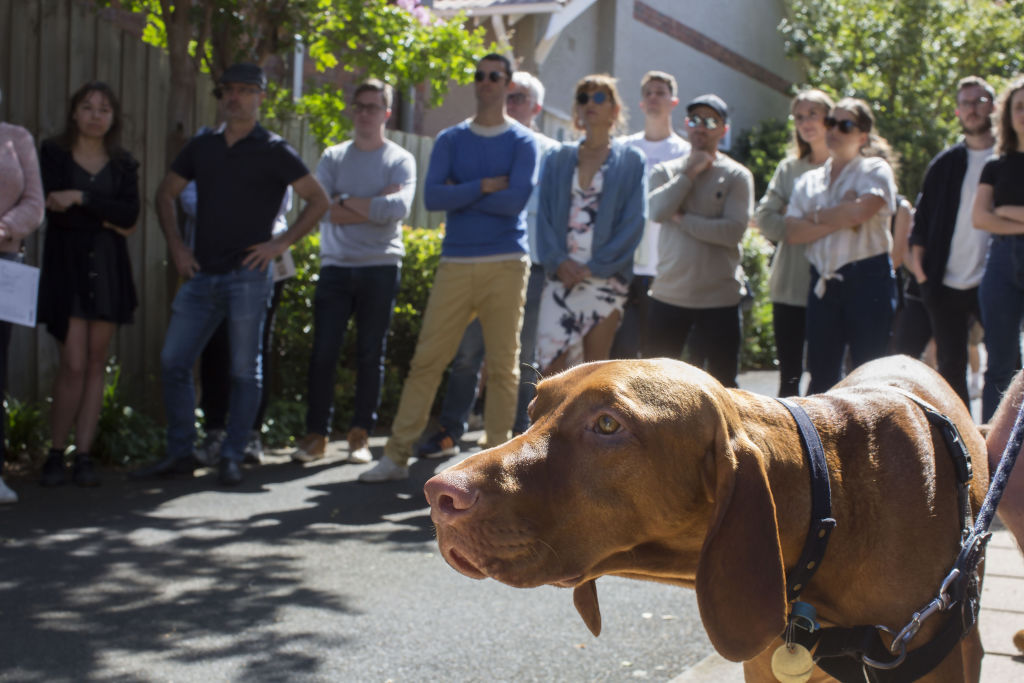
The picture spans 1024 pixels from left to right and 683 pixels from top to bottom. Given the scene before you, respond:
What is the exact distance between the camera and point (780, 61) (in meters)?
26.1

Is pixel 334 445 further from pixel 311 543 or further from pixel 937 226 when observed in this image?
pixel 937 226

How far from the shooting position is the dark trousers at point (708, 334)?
6512 millimetres

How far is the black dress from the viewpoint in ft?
21.1

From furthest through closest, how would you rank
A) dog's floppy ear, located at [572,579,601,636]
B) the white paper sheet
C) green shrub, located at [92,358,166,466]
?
green shrub, located at [92,358,166,466], the white paper sheet, dog's floppy ear, located at [572,579,601,636]

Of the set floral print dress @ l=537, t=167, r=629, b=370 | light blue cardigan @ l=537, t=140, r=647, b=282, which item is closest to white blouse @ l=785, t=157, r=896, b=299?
light blue cardigan @ l=537, t=140, r=647, b=282

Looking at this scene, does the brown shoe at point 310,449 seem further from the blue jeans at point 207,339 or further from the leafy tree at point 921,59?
the leafy tree at point 921,59

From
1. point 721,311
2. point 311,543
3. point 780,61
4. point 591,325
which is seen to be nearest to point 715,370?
point 721,311

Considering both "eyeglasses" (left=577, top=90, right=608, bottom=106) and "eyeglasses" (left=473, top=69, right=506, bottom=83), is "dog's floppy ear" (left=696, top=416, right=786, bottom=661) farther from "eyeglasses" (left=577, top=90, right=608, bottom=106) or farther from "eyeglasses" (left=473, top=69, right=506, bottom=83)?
"eyeglasses" (left=473, top=69, right=506, bottom=83)

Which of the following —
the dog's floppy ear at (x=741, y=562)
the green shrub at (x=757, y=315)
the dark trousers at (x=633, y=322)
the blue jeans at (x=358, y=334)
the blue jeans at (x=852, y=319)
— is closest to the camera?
the dog's floppy ear at (x=741, y=562)

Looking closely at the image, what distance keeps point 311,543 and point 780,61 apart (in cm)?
2333

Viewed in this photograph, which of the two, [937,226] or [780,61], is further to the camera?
[780,61]

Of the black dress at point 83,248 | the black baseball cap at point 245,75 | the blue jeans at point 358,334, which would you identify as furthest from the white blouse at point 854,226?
the black dress at point 83,248

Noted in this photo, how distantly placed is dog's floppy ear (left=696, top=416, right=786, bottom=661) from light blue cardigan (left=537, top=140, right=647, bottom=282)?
4.33 metres

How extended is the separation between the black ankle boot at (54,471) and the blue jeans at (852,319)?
4229 millimetres
